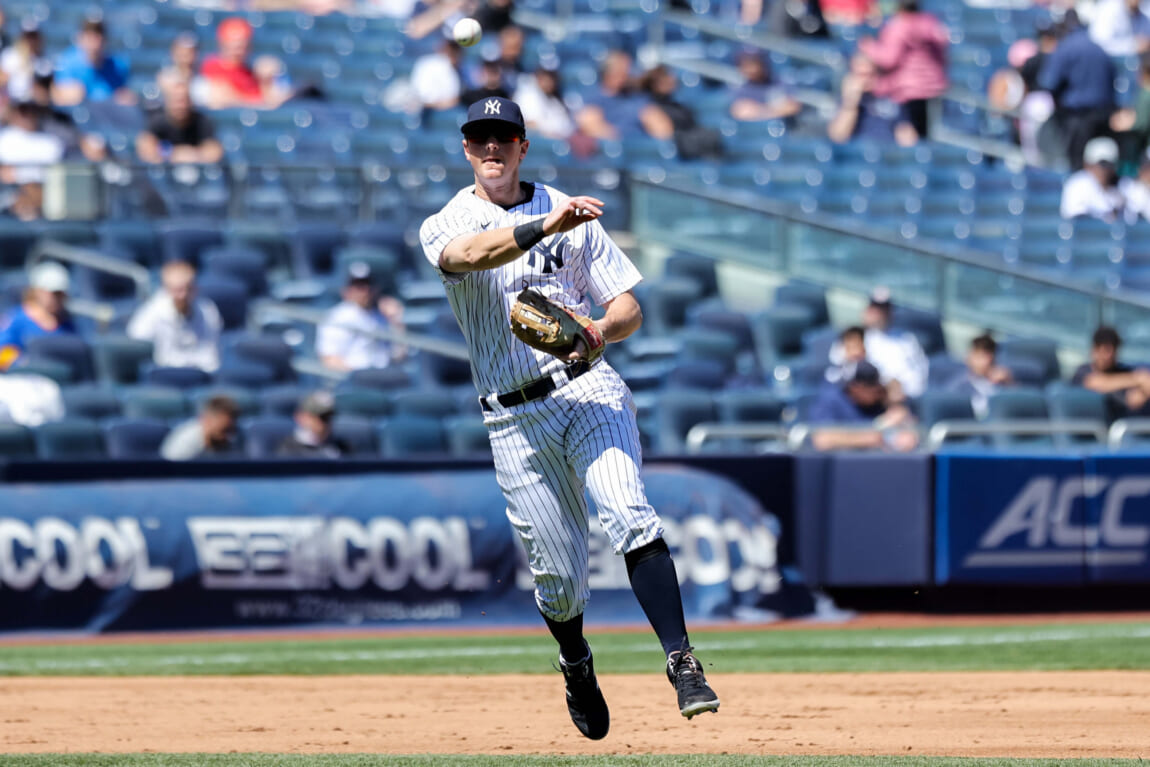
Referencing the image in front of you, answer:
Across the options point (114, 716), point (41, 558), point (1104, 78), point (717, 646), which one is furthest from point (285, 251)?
point (1104, 78)

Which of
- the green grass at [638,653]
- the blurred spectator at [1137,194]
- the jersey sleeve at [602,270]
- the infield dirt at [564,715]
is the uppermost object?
the blurred spectator at [1137,194]

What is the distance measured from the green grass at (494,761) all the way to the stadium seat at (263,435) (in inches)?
188

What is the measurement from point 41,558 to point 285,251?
12.5ft

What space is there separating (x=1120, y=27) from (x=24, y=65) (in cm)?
1064

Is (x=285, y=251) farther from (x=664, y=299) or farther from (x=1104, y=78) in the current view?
(x=1104, y=78)

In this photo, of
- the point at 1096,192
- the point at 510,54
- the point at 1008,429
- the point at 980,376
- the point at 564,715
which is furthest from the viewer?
the point at 1096,192

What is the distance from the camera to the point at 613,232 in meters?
13.5

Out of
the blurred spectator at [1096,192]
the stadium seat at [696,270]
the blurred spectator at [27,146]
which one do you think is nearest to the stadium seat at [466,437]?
the stadium seat at [696,270]

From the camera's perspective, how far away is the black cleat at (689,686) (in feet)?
16.9

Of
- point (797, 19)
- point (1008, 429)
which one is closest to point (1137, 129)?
point (797, 19)

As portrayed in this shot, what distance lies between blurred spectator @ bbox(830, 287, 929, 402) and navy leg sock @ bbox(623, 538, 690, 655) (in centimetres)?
680

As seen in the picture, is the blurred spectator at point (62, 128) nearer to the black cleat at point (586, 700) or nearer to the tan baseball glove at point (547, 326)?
the black cleat at point (586, 700)

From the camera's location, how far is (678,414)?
11.3 meters

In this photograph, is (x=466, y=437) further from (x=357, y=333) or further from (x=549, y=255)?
(x=549, y=255)
